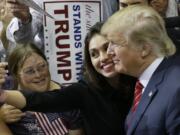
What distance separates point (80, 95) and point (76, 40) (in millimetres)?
408

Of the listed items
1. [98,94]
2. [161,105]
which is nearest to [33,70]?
[98,94]

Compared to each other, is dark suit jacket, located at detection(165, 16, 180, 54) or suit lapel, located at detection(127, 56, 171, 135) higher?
dark suit jacket, located at detection(165, 16, 180, 54)

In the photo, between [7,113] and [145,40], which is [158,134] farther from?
[7,113]

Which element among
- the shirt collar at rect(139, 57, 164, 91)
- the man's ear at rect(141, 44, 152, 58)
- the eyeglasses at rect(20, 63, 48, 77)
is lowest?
the eyeglasses at rect(20, 63, 48, 77)

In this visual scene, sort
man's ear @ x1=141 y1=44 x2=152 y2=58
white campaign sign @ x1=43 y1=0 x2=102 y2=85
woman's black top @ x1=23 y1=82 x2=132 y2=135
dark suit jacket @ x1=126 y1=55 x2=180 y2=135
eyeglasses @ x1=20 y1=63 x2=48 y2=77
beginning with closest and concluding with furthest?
dark suit jacket @ x1=126 y1=55 x2=180 y2=135 < man's ear @ x1=141 y1=44 x2=152 y2=58 < woman's black top @ x1=23 y1=82 x2=132 y2=135 < eyeglasses @ x1=20 y1=63 x2=48 y2=77 < white campaign sign @ x1=43 y1=0 x2=102 y2=85

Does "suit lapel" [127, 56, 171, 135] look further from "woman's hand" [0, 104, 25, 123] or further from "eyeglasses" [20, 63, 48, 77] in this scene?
"eyeglasses" [20, 63, 48, 77]

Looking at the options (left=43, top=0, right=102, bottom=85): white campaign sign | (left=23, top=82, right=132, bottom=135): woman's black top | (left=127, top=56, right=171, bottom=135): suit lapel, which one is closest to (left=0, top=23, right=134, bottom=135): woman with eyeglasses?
(left=23, top=82, right=132, bottom=135): woman's black top

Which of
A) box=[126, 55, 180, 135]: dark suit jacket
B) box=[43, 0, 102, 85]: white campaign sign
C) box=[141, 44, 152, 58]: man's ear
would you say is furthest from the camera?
box=[43, 0, 102, 85]: white campaign sign

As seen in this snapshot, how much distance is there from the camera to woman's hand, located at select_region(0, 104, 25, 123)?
1842 millimetres

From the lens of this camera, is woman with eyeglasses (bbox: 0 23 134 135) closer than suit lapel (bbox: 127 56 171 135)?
No

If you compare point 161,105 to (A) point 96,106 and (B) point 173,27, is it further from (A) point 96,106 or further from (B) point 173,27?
(B) point 173,27

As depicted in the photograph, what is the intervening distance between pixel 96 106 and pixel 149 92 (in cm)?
44

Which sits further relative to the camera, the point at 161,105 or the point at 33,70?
the point at 33,70

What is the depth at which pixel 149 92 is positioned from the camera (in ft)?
4.77
